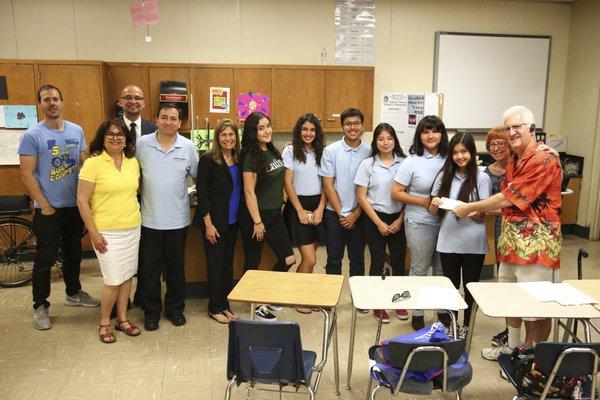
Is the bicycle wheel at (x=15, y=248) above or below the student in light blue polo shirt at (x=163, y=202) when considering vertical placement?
below

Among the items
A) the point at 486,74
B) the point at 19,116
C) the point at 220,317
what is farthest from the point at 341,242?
the point at 486,74

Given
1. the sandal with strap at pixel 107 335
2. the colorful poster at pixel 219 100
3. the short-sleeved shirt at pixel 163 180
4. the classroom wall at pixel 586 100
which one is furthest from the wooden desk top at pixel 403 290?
the classroom wall at pixel 586 100

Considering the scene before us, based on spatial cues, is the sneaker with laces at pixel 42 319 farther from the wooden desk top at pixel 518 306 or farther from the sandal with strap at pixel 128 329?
the wooden desk top at pixel 518 306

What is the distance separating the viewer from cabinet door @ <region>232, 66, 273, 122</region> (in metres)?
5.38

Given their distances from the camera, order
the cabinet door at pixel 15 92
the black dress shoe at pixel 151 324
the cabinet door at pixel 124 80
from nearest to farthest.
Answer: the black dress shoe at pixel 151 324
the cabinet door at pixel 15 92
the cabinet door at pixel 124 80

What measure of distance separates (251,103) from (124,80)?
4.41ft

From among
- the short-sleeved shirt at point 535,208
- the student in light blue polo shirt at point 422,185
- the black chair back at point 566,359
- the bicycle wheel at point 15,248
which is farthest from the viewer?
the bicycle wheel at point 15,248

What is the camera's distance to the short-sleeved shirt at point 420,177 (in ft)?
10.7

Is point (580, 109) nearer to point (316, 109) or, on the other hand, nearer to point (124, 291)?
point (316, 109)

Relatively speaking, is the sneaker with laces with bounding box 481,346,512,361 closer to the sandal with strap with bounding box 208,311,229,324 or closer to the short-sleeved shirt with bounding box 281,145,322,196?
the short-sleeved shirt with bounding box 281,145,322,196

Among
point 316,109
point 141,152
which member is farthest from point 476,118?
point 141,152

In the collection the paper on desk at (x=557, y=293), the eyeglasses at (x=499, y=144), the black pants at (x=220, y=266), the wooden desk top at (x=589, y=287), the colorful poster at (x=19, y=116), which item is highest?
the colorful poster at (x=19, y=116)

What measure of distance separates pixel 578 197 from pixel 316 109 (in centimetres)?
339

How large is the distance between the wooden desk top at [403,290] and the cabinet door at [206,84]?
11.1 feet
